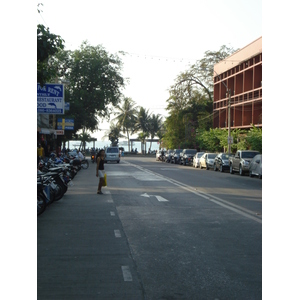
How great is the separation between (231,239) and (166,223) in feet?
7.59

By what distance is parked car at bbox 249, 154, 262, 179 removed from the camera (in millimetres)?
29469

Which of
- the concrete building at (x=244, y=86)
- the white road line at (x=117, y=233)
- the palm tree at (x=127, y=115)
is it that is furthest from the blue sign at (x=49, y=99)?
the palm tree at (x=127, y=115)

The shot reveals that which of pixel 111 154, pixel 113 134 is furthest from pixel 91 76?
pixel 113 134

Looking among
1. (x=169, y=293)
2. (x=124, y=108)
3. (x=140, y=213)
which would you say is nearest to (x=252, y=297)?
(x=169, y=293)

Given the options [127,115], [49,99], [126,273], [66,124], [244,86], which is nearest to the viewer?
[126,273]

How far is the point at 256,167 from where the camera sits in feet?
98.6

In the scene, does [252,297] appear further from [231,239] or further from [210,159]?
[210,159]

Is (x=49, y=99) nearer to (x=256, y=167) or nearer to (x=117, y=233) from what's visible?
(x=117, y=233)

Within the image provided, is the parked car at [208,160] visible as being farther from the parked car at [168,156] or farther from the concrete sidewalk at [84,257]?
the concrete sidewalk at [84,257]

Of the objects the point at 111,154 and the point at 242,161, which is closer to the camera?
the point at 242,161

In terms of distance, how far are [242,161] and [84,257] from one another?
2581 centimetres

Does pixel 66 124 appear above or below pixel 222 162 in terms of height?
above

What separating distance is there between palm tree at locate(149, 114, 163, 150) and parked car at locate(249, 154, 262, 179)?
67995 millimetres

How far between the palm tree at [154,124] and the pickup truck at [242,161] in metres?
62.9
